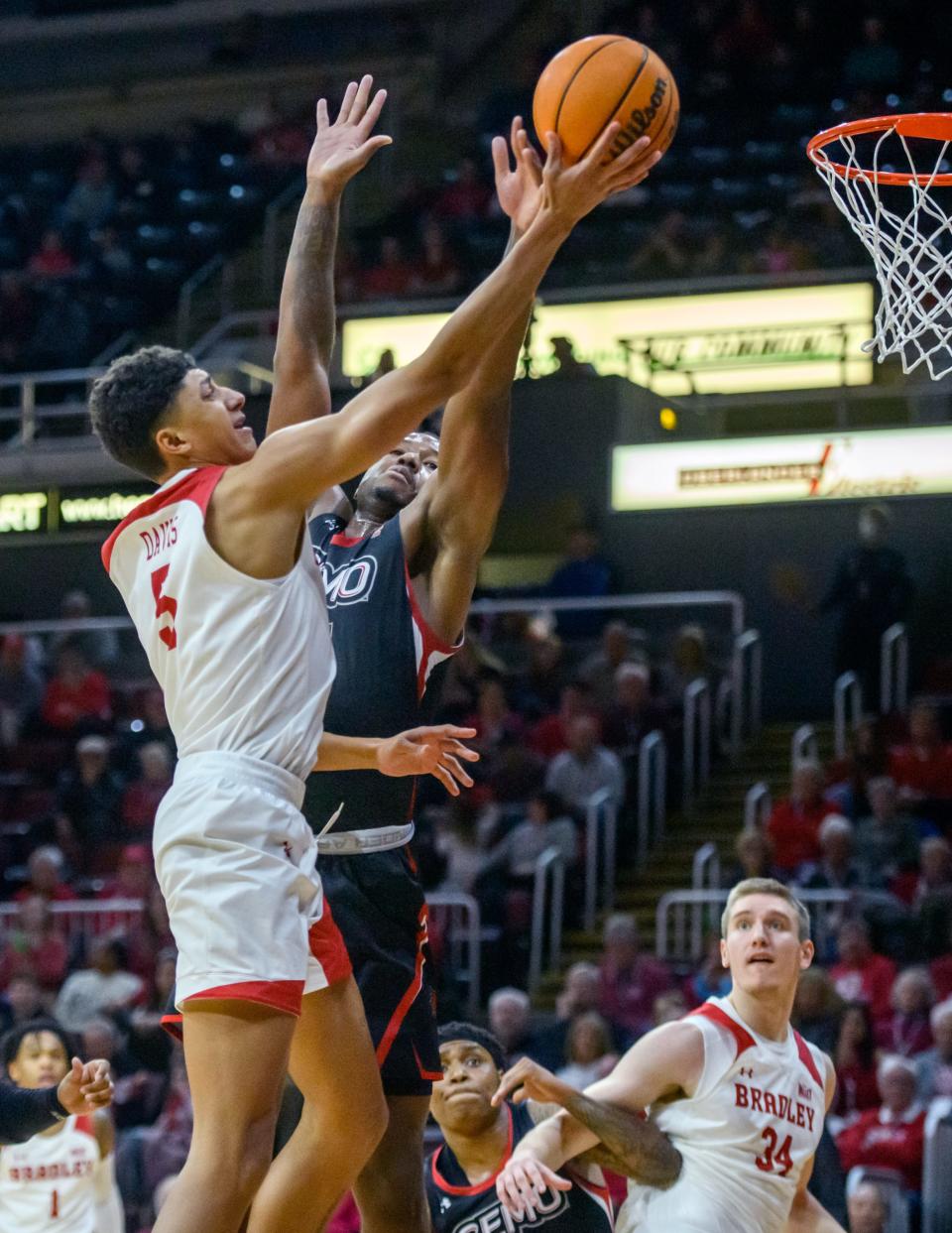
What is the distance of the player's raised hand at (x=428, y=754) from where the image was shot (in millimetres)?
4379

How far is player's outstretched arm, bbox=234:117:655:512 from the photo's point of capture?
→ 405 cm

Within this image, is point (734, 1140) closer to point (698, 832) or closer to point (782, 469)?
point (698, 832)

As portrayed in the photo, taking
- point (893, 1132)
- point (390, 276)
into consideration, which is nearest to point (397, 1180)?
point (893, 1132)

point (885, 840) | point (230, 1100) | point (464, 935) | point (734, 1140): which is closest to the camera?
point (230, 1100)

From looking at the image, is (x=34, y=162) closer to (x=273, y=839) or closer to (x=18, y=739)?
(x=18, y=739)

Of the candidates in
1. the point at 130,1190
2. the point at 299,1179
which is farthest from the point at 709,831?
the point at 299,1179

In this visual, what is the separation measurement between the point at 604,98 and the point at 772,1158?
9.09 feet

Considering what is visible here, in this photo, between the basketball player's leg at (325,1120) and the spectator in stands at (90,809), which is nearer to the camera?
the basketball player's leg at (325,1120)

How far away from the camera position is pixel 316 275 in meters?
5.05

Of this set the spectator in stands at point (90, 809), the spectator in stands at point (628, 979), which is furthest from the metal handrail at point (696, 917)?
the spectator in stands at point (90, 809)

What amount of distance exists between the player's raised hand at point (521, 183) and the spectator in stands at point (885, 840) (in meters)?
8.12

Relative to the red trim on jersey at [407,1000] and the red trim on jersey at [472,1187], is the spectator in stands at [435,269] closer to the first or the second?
the red trim on jersey at [472,1187]

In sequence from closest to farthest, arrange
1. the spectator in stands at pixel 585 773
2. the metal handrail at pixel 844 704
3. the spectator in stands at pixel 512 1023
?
the spectator in stands at pixel 512 1023, the spectator in stands at pixel 585 773, the metal handrail at pixel 844 704

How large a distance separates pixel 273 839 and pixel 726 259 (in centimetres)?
1353
